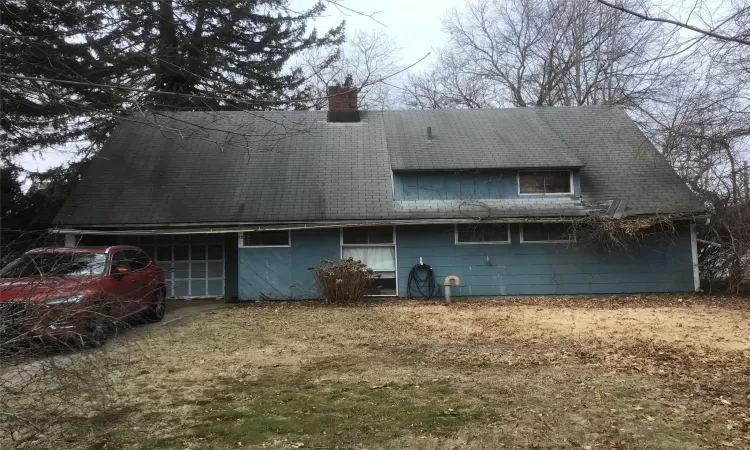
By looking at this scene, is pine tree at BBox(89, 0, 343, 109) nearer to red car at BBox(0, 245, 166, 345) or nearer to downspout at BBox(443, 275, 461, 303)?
red car at BBox(0, 245, 166, 345)

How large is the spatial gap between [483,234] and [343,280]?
4.44 metres

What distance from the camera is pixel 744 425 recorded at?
440 cm

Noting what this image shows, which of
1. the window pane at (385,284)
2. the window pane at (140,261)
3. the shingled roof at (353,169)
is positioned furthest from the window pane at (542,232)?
the window pane at (140,261)

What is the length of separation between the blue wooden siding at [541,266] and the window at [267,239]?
330cm

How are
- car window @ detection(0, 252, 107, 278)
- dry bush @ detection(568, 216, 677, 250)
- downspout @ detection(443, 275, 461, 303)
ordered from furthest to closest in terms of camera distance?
downspout @ detection(443, 275, 461, 303)
dry bush @ detection(568, 216, 677, 250)
car window @ detection(0, 252, 107, 278)

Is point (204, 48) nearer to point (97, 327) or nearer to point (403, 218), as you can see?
point (403, 218)

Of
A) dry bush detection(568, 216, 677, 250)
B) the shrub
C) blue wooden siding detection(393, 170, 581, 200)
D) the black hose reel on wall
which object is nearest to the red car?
the shrub

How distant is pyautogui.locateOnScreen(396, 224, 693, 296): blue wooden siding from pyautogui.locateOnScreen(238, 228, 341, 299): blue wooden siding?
2237 millimetres

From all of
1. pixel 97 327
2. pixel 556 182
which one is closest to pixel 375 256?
pixel 556 182

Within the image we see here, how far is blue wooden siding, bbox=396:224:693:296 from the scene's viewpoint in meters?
14.7

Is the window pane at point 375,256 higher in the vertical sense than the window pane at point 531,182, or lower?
lower

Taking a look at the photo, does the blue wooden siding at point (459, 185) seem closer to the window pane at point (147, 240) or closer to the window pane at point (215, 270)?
the window pane at point (215, 270)

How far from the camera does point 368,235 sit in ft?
49.0

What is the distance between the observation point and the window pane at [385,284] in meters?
14.7
